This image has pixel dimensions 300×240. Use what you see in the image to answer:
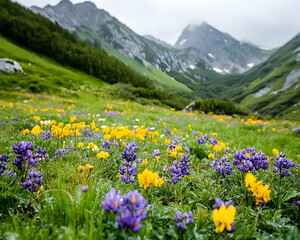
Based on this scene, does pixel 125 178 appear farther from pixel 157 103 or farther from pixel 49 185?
pixel 157 103

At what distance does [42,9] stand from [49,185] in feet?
697

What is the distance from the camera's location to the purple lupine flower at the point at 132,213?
1175 mm

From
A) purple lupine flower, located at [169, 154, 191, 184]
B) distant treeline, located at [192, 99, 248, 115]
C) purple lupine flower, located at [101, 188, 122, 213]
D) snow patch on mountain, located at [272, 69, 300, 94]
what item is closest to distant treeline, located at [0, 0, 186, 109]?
distant treeline, located at [192, 99, 248, 115]

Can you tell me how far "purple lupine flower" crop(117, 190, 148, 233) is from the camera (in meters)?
1.17

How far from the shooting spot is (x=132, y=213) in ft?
4.01

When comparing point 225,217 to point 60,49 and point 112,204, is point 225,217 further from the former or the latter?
point 60,49

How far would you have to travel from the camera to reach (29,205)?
1.85 meters

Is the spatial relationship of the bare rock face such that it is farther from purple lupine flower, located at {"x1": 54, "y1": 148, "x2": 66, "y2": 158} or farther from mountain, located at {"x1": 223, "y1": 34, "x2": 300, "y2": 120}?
mountain, located at {"x1": 223, "y1": 34, "x2": 300, "y2": 120}

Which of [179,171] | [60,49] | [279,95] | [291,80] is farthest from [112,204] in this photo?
[291,80]

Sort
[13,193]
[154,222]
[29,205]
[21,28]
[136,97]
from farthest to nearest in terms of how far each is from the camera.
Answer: [21,28] < [136,97] < [13,193] < [29,205] < [154,222]

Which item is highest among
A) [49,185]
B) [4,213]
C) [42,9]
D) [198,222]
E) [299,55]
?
[299,55]

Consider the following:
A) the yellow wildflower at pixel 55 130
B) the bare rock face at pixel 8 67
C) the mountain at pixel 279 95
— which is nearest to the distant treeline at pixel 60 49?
the bare rock face at pixel 8 67

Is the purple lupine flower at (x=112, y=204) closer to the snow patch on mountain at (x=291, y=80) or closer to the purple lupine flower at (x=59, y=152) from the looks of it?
the purple lupine flower at (x=59, y=152)

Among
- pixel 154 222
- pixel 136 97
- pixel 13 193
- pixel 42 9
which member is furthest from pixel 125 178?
pixel 42 9
